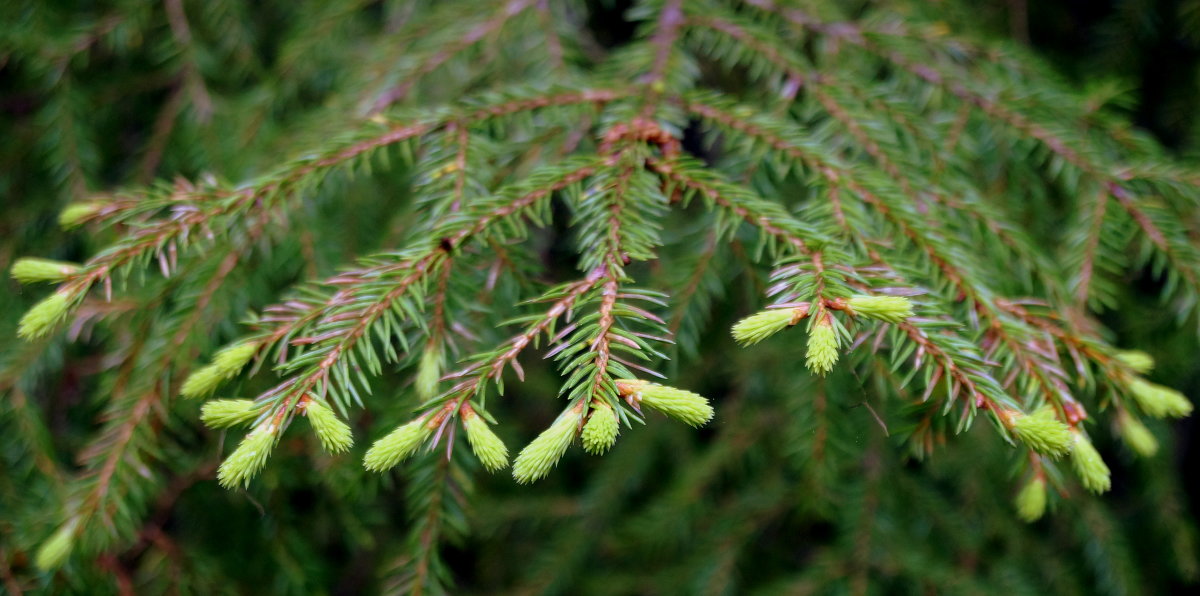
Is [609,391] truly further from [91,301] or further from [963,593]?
[963,593]

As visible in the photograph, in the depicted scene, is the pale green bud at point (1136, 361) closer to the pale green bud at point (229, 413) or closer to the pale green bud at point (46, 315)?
the pale green bud at point (229, 413)

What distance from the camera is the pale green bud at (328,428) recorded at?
2.24ft

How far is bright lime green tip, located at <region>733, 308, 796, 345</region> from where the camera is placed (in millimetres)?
675

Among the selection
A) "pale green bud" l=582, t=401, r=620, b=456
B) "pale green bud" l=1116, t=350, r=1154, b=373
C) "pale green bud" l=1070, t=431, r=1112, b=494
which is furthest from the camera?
"pale green bud" l=1116, t=350, r=1154, b=373

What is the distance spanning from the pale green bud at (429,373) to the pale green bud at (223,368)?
0.18m

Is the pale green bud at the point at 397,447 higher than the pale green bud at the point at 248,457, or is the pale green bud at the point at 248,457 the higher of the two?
the pale green bud at the point at 397,447

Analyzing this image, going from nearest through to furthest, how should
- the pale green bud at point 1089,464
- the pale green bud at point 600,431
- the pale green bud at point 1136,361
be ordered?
1. the pale green bud at point 600,431
2. the pale green bud at point 1089,464
3. the pale green bud at point 1136,361

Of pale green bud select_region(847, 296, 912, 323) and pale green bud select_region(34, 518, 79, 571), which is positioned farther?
pale green bud select_region(34, 518, 79, 571)

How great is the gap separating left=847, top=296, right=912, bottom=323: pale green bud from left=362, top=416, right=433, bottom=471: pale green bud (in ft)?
1.37

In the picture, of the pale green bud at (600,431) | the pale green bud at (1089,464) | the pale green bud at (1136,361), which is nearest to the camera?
the pale green bud at (600,431)

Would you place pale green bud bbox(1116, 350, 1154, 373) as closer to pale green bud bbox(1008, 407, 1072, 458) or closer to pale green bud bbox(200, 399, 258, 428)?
pale green bud bbox(1008, 407, 1072, 458)

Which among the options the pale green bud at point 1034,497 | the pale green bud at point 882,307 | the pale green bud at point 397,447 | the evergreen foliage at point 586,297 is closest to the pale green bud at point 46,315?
the evergreen foliage at point 586,297

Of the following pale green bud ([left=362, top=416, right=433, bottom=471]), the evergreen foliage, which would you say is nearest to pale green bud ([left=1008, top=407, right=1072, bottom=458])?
the evergreen foliage

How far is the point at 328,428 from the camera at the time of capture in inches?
27.0
